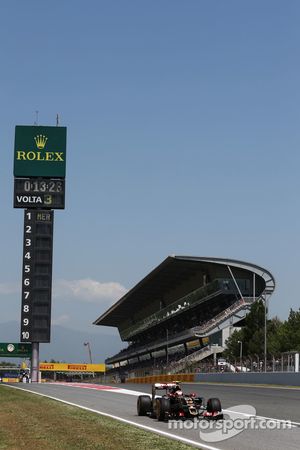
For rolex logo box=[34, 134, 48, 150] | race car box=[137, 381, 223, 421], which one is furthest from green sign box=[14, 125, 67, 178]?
race car box=[137, 381, 223, 421]

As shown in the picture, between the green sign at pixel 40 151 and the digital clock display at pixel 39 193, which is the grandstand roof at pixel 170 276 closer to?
the digital clock display at pixel 39 193

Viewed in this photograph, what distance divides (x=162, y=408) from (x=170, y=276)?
9492 cm

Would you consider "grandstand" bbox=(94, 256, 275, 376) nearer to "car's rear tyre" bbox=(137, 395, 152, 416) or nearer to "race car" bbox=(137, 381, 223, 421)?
"car's rear tyre" bbox=(137, 395, 152, 416)

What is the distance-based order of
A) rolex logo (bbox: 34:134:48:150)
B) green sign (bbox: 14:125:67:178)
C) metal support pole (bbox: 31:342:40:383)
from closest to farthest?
metal support pole (bbox: 31:342:40:383), green sign (bbox: 14:125:67:178), rolex logo (bbox: 34:134:48:150)

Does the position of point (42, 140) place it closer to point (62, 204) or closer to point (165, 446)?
point (62, 204)

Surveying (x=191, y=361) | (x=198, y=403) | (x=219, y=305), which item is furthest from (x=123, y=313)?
(x=198, y=403)

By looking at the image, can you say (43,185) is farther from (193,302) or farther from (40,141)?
(193,302)

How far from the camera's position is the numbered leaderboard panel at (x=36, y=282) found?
255 feet

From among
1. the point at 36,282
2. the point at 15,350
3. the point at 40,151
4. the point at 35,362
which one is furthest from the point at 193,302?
the point at 40,151

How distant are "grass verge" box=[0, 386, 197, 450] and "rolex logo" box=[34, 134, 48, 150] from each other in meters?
68.0

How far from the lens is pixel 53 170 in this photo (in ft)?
274

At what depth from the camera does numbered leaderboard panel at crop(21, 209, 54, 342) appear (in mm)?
77875

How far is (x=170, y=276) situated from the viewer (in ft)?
363

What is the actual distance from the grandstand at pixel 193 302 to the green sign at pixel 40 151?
21.6 meters
